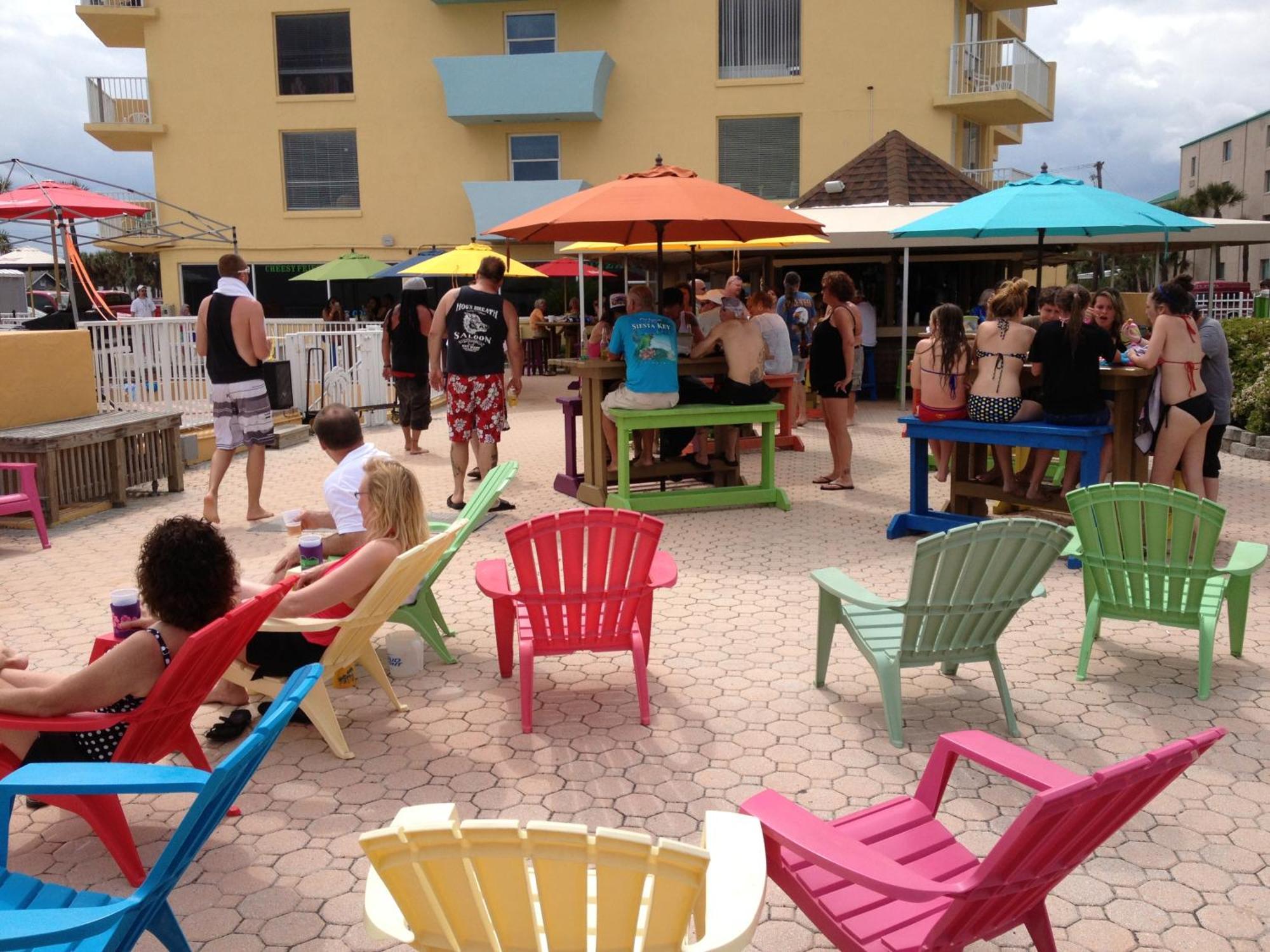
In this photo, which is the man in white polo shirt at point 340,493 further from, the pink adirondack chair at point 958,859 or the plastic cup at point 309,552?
the pink adirondack chair at point 958,859

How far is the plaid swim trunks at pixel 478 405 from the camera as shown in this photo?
9.00 m

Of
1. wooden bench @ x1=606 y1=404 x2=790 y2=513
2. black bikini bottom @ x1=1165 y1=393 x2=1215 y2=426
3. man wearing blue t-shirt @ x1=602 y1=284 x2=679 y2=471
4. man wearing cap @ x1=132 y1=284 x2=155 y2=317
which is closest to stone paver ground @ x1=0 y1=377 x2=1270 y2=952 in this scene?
black bikini bottom @ x1=1165 y1=393 x2=1215 y2=426

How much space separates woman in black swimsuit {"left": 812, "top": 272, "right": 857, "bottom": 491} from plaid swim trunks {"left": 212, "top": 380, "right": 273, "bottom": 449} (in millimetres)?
4637

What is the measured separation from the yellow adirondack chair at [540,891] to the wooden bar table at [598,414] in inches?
275

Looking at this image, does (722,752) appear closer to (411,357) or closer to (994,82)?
(411,357)

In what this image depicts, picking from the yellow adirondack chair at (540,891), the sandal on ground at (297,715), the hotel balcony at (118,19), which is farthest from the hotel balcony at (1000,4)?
the yellow adirondack chair at (540,891)

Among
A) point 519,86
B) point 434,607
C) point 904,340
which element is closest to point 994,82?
point 519,86

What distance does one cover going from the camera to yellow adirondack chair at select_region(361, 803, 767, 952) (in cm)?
196

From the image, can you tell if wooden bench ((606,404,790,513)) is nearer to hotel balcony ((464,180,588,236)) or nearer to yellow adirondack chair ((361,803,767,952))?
yellow adirondack chair ((361,803,767,952))

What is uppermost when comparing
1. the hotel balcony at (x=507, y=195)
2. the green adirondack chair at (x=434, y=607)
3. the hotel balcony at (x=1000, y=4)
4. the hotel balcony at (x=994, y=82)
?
the hotel balcony at (x=1000, y=4)

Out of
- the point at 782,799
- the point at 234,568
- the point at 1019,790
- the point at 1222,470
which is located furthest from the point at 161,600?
→ the point at 1222,470

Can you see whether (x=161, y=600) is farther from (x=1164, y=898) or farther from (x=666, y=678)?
(x=1164, y=898)

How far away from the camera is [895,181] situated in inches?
660

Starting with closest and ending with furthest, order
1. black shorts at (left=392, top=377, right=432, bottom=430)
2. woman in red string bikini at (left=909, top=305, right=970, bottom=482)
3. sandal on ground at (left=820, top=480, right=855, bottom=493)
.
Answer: woman in red string bikini at (left=909, top=305, right=970, bottom=482)
sandal on ground at (left=820, top=480, right=855, bottom=493)
black shorts at (left=392, top=377, right=432, bottom=430)
